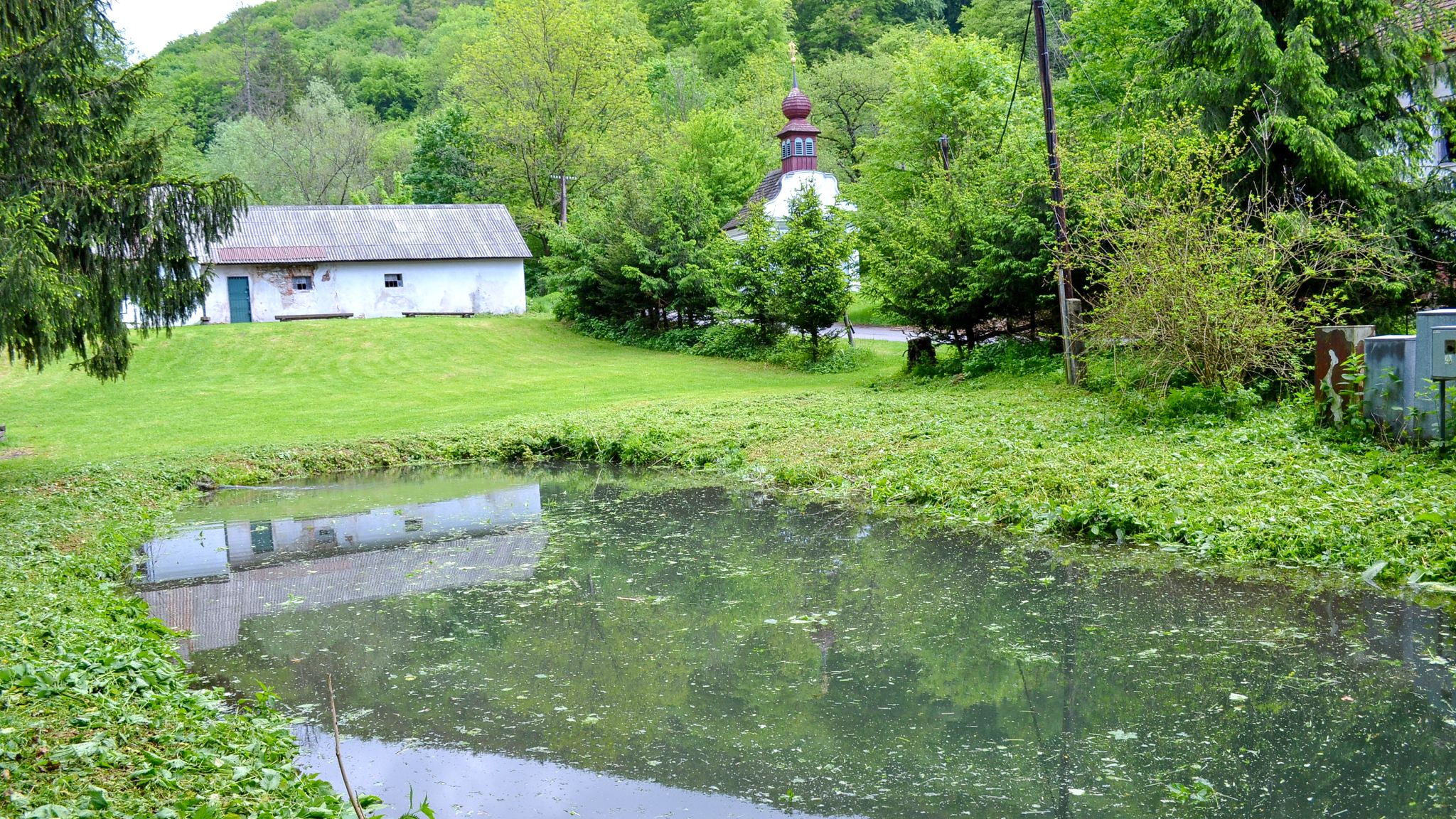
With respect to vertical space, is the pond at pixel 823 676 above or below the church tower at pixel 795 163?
below

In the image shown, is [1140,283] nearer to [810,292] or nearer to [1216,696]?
[1216,696]

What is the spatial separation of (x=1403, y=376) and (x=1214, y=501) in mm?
2620

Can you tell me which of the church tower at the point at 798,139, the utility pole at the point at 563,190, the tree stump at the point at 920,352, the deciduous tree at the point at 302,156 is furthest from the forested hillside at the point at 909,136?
the church tower at the point at 798,139

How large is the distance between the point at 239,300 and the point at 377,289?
4.38 m

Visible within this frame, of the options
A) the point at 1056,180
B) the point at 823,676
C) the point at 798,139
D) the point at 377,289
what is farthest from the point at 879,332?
the point at 823,676

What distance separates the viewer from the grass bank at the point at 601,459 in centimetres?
579

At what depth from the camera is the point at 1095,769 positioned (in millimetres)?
5984

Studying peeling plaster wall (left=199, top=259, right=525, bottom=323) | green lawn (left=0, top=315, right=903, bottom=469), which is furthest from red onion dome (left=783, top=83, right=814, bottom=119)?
green lawn (left=0, top=315, right=903, bottom=469)

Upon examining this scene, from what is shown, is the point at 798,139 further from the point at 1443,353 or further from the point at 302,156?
the point at 1443,353

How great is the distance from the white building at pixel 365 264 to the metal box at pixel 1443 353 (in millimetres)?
32367

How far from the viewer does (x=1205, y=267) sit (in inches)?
571

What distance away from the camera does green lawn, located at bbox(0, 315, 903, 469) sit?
20859mm

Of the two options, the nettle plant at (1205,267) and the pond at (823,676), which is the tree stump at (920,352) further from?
the pond at (823,676)

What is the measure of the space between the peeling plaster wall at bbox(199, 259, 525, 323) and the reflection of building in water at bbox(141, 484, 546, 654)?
985 inches
